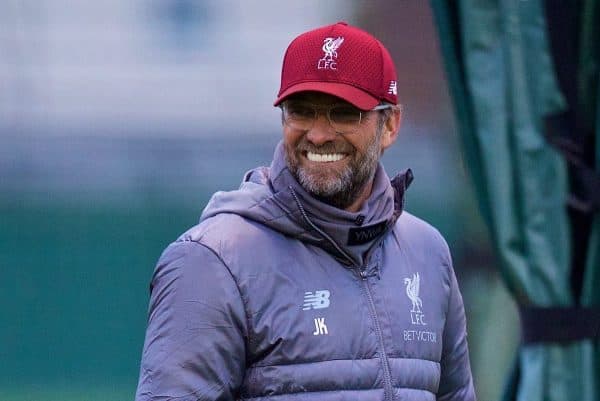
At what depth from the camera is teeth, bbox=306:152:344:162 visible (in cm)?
244

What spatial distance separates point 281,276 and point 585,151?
69 cm

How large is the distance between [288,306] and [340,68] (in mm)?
485

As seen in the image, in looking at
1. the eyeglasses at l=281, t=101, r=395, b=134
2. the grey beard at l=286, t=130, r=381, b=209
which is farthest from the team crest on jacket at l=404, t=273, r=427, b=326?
the eyeglasses at l=281, t=101, r=395, b=134

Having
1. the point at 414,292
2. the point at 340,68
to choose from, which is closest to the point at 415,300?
the point at 414,292

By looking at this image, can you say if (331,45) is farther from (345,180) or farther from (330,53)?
(345,180)

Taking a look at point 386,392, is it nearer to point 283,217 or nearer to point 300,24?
point 283,217

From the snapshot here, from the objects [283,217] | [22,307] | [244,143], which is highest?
[283,217]

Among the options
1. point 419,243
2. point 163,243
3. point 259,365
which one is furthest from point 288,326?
point 163,243

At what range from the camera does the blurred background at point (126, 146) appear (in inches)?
192

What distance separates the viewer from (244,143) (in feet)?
17.1

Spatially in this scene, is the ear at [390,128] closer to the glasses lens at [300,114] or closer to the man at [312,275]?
the man at [312,275]

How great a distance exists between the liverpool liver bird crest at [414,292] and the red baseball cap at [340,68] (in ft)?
1.23

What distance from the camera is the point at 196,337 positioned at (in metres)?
2.27

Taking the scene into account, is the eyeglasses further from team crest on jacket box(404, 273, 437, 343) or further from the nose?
team crest on jacket box(404, 273, 437, 343)
